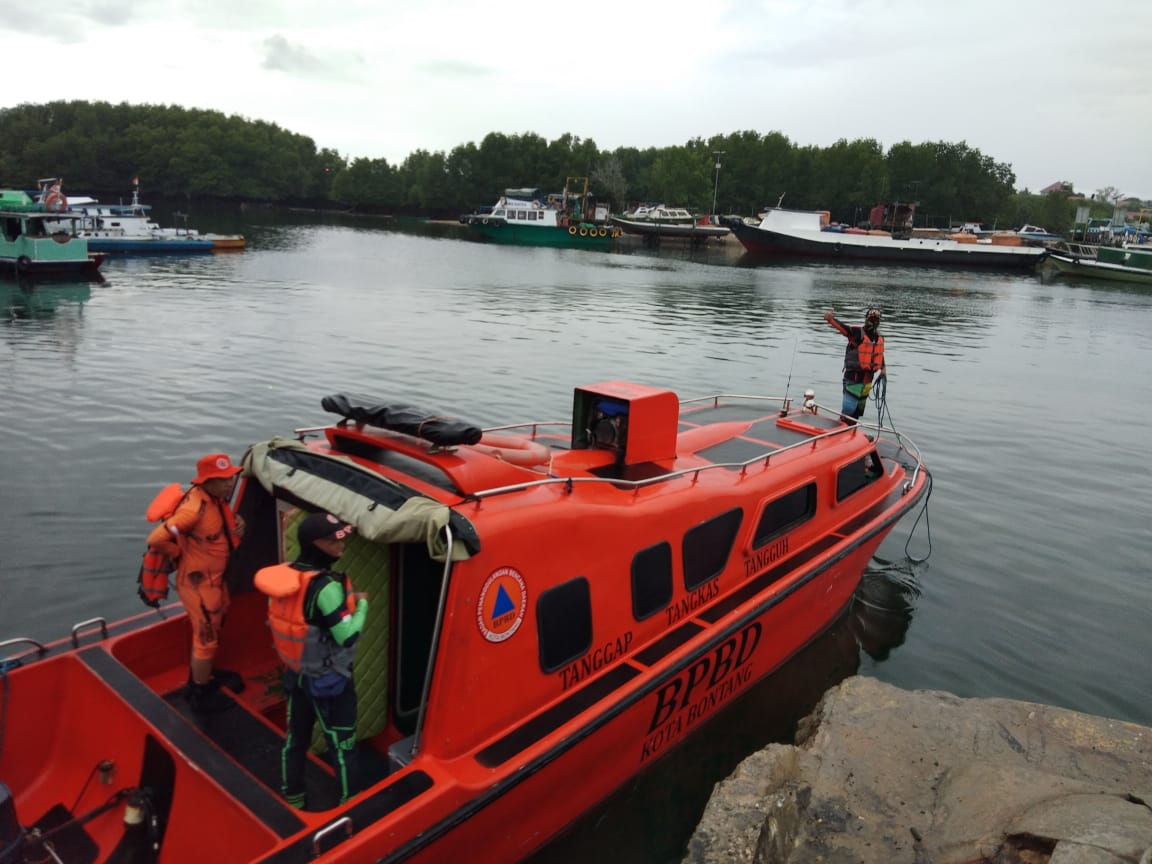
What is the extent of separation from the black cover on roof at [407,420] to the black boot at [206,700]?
211cm

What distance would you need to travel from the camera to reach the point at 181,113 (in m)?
117

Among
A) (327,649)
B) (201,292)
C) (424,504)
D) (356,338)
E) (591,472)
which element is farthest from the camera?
(201,292)

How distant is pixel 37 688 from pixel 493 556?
10.2ft

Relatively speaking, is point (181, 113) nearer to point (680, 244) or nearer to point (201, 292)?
point (680, 244)

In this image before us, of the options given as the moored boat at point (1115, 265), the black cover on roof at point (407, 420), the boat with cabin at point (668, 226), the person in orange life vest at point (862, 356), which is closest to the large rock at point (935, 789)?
the black cover on roof at point (407, 420)

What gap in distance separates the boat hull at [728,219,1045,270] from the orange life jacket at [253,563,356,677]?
66992 millimetres

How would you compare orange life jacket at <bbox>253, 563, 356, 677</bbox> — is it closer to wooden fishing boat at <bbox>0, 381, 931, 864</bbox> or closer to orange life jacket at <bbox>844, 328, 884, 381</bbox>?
wooden fishing boat at <bbox>0, 381, 931, 864</bbox>

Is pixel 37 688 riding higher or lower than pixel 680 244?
lower

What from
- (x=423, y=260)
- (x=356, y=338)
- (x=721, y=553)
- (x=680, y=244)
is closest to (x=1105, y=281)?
(x=680, y=244)

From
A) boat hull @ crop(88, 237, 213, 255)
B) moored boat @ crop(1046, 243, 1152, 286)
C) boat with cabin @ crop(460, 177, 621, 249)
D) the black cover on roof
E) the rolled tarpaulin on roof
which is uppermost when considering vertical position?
boat with cabin @ crop(460, 177, 621, 249)

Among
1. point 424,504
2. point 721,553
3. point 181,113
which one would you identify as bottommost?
point 721,553

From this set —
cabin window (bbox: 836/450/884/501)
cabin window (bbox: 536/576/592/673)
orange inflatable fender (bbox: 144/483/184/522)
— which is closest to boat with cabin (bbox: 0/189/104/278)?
orange inflatable fender (bbox: 144/483/184/522)

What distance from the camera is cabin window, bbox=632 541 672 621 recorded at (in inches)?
219

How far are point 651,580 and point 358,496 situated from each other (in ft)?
7.64
